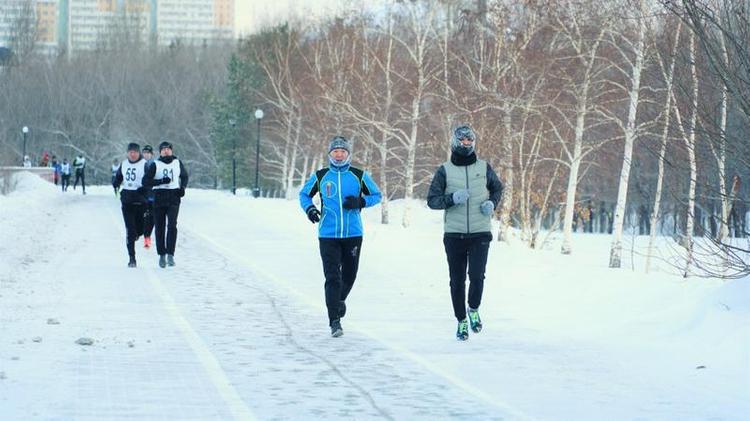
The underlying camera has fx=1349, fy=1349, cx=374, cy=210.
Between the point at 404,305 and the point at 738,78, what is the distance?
220 inches

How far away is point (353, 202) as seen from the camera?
12.6m

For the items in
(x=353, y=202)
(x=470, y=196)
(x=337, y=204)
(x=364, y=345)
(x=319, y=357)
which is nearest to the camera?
(x=319, y=357)

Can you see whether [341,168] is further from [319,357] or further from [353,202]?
[319,357]

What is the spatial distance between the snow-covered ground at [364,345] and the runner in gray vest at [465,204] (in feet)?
2.17

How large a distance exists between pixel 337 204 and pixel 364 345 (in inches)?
61.7

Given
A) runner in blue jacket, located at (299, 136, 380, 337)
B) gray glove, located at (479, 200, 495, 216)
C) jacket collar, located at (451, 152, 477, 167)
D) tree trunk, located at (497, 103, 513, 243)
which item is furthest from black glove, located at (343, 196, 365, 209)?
tree trunk, located at (497, 103, 513, 243)

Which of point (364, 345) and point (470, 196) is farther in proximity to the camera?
point (470, 196)

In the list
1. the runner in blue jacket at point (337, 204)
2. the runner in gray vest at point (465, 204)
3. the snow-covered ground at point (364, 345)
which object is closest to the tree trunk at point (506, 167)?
the snow-covered ground at point (364, 345)

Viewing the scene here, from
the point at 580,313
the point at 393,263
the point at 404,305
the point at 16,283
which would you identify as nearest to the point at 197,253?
the point at 393,263

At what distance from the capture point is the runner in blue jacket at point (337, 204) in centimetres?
1267

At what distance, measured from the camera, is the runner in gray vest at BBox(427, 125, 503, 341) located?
12.1 meters

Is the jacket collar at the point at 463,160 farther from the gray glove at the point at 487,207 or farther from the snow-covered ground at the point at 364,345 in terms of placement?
the snow-covered ground at the point at 364,345

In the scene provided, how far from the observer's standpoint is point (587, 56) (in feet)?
103

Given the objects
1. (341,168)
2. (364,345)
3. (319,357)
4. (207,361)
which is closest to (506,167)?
(341,168)
